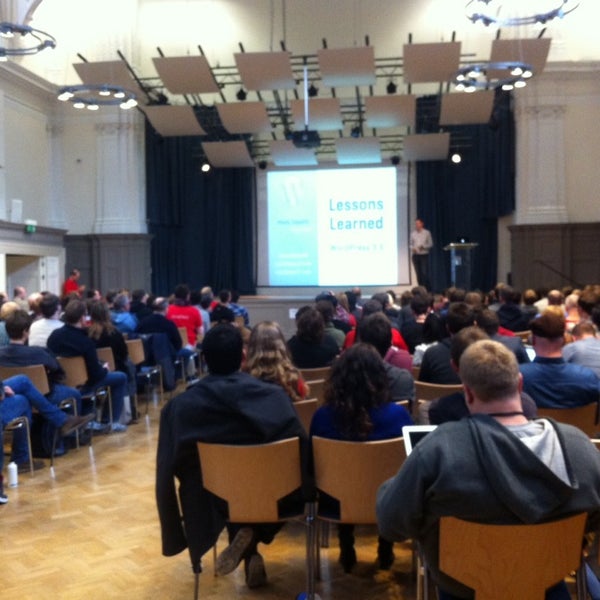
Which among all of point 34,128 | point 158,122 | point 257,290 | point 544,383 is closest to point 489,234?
point 257,290

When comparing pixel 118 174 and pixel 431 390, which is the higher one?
pixel 118 174

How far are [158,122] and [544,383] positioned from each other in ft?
39.9

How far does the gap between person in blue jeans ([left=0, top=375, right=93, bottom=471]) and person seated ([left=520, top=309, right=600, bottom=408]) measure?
11.4 feet

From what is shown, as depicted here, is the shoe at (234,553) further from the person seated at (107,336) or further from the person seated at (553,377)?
the person seated at (107,336)

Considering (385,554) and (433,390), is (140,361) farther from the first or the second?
(385,554)

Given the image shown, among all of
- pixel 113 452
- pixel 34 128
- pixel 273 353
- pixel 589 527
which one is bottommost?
pixel 113 452

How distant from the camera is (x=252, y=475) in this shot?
3.17 m

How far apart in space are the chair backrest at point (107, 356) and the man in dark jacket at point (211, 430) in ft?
12.1

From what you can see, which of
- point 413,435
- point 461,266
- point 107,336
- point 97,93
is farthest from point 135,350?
point 461,266

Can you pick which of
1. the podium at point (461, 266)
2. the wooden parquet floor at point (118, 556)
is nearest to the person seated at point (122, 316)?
the wooden parquet floor at point (118, 556)

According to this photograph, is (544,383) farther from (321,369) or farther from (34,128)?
(34,128)

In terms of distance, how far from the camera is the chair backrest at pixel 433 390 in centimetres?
425

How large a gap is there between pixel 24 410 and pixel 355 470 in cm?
326

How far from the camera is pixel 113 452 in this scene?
247 inches
